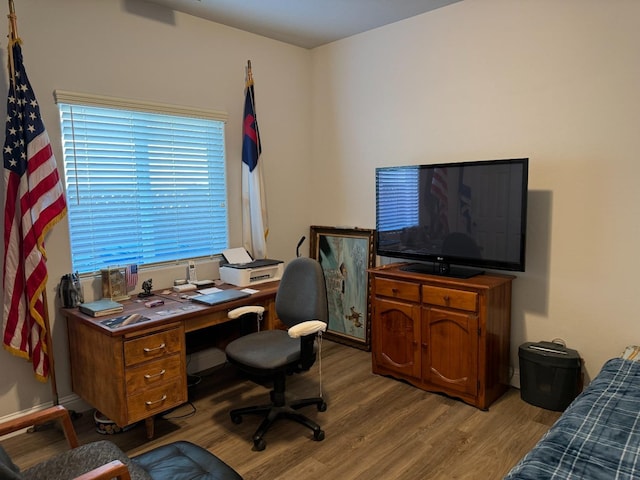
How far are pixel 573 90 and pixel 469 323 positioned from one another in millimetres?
1648

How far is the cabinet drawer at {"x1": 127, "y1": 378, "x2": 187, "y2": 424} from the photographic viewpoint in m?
2.53

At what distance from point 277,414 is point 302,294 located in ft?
2.45

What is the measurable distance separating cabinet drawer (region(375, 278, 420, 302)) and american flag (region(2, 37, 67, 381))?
2229 millimetres

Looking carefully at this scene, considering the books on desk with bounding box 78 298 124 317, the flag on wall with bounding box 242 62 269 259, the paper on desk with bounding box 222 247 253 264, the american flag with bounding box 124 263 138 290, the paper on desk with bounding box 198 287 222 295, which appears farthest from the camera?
the flag on wall with bounding box 242 62 269 259

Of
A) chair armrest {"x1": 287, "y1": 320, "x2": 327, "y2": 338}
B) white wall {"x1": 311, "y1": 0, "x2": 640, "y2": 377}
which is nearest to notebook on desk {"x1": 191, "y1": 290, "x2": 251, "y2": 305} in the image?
chair armrest {"x1": 287, "y1": 320, "x2": 327, "y2": 338}

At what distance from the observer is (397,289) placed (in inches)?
129

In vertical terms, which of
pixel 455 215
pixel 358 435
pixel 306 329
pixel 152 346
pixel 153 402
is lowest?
pixel 358 435

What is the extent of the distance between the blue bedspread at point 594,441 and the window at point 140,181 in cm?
276

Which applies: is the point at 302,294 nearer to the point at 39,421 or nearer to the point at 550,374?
the point at 39,421

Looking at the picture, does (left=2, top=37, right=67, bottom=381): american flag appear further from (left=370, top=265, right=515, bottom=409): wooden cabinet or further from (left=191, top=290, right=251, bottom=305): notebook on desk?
(left=370, top=265, right=515, bottom=409): wooden cabinet

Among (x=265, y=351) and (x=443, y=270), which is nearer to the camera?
(x=265, y=351)

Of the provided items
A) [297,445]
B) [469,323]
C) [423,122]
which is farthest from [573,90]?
[297,445]

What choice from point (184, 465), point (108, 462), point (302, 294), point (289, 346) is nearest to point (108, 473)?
point (108, 462)

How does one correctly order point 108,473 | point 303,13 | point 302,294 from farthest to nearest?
point 303,13
point 302,294
point 108,473
